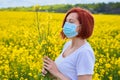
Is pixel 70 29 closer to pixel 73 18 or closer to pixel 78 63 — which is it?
pixel 73 18

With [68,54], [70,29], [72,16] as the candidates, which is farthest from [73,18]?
[68,54]

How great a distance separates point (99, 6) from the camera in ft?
152

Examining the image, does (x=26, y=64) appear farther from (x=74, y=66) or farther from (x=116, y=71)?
(x=74, y=66)

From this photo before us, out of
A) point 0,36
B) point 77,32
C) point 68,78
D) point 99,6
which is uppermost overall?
point 77,32

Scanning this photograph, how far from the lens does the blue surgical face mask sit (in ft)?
11.2

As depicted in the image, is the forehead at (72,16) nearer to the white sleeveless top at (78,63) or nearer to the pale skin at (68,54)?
the pale skin at (68,54)

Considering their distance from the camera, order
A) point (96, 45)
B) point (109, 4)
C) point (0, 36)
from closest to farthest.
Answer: point (96, 45) → point (0, 36) → point (109, 4)

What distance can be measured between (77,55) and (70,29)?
0.67 feet

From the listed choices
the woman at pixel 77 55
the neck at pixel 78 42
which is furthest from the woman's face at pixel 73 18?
the neck at pixel 78 42

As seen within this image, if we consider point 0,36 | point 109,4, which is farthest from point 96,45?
point 109,4

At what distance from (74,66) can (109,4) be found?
42762 mm

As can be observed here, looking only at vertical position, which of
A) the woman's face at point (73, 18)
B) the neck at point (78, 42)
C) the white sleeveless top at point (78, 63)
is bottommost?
the white sleeveless top at point (78, 63)

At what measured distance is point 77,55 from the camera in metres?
3.46

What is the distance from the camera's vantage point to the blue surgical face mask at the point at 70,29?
342cm
